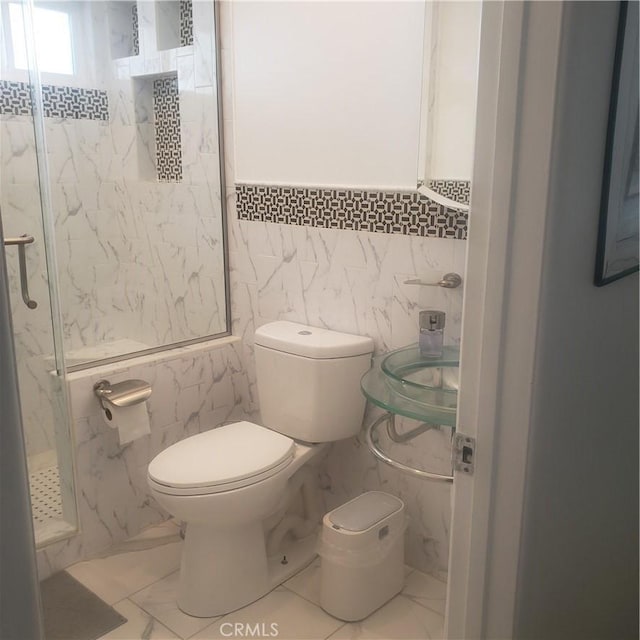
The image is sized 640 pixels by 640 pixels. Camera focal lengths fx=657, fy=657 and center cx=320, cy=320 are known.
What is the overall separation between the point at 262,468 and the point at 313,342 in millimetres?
452

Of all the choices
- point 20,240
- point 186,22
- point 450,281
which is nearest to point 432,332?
point 450,281

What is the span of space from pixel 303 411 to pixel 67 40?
1915mm

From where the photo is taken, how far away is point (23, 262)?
2182mm

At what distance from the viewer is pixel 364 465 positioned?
95.2 inches

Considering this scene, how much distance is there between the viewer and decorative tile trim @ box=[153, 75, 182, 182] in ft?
9.23

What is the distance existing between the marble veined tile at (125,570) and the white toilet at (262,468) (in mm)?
209

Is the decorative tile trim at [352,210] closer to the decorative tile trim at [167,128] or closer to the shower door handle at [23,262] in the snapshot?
the decorative tile trim at [167,128]

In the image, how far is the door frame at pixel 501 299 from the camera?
0.91 metres

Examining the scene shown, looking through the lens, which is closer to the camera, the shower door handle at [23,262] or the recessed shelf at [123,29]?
the shower door handle at [23,262]

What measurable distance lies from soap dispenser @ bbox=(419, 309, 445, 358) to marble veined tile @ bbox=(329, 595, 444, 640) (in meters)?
0.84

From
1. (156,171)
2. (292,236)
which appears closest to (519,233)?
(292,236)

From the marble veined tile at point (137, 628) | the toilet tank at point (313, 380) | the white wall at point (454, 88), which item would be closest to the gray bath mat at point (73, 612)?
the marble veined tile at point (137, 628)

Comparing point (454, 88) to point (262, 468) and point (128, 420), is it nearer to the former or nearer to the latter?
point (262, 468)

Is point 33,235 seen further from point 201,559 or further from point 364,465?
point 364,465
